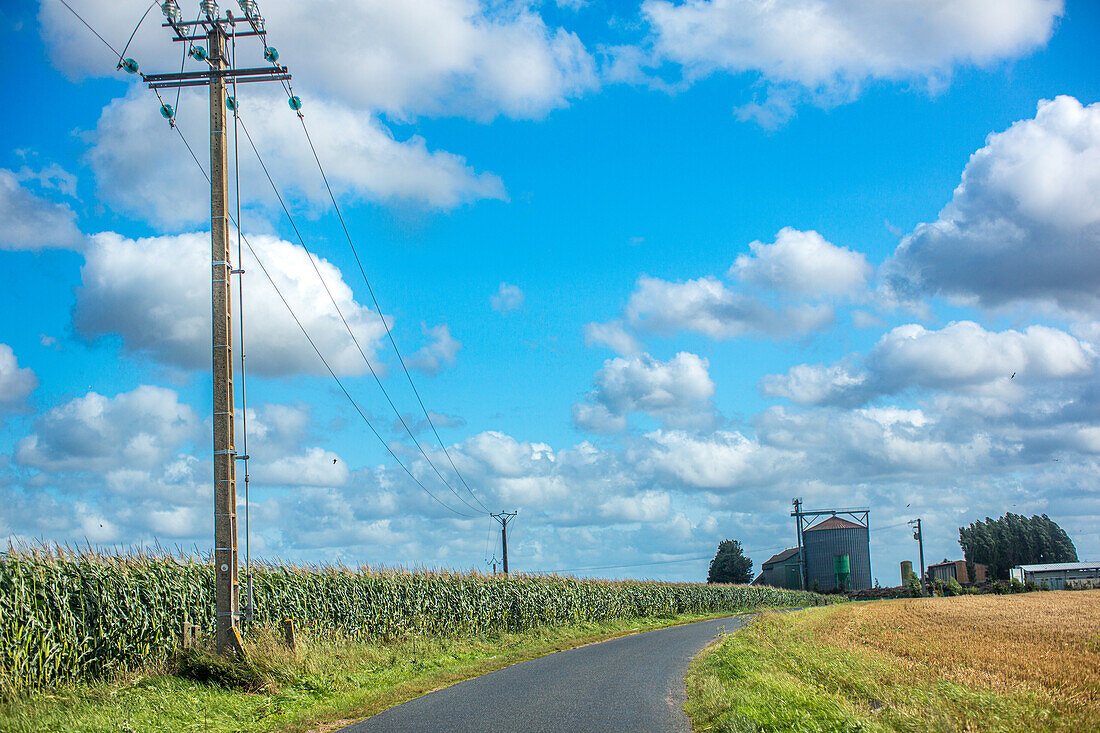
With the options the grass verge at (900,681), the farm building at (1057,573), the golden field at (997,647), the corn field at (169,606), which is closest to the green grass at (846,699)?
the grass verge at (900,681)

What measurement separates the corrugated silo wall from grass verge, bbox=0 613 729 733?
214 ft

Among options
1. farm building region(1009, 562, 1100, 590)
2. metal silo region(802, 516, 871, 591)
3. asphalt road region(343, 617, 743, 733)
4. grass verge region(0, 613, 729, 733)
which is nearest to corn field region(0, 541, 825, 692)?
grass verge region(0, 613, 729, 733)

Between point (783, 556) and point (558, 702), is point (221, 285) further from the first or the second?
point (783, 556)

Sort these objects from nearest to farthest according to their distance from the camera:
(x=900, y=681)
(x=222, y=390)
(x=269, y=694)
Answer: (x=900, y=681)
(x=269, y=694)
(x=222, y=390)

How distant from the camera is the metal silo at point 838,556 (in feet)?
256

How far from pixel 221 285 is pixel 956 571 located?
342 feet

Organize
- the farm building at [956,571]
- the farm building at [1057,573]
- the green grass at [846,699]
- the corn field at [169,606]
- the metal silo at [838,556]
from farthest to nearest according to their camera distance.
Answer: the farm building at [956,571], the metal silo at [838,556], the farm building at [1057,573], the corn field at [169,606], the green grass at [846,699]

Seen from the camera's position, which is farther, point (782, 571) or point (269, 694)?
point (782, 571)

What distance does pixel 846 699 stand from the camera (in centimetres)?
986

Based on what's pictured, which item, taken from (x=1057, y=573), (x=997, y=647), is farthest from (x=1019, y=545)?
(x=997, y=647)

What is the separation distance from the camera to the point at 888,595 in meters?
68.1

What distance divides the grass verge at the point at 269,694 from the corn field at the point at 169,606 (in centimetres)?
65

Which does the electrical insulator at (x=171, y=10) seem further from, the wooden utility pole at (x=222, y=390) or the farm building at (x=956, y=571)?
the farm building at (x=956, y=571)

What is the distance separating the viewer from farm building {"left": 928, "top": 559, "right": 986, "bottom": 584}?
99438mm
